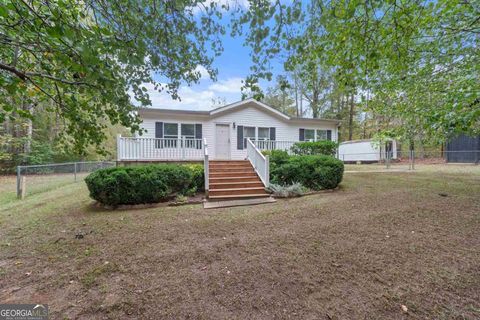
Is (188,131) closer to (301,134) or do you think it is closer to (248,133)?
(248,133)

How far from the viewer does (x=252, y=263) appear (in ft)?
9.19

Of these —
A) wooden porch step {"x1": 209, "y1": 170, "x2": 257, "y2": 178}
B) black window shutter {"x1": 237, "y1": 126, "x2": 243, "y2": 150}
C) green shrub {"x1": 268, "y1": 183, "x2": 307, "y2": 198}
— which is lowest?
green shrub {"x1": 268, "y1": 183, "x2": 307, "y2": 198}

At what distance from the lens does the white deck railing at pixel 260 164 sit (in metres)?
7.20

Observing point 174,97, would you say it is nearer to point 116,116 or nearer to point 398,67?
point 116,116

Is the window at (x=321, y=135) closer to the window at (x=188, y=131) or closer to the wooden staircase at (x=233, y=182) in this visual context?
the wooden staircase at (x=233, y=182)

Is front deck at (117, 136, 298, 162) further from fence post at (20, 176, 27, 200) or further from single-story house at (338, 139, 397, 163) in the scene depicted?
single-story house at (338, 139, 397, 163)

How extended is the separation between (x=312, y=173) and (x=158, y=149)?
23.2 ft

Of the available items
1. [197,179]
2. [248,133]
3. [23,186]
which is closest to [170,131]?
[248,133]

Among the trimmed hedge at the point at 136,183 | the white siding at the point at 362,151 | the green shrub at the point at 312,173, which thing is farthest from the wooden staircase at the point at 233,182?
the white siding at the point at 362,151

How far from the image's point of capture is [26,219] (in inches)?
195

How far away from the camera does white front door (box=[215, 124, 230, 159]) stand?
39.4 feet

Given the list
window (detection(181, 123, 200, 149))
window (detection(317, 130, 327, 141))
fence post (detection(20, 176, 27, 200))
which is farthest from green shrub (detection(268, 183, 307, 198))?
fence post (detection(20, 176, 27, 200))

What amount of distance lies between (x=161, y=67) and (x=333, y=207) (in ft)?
16.2

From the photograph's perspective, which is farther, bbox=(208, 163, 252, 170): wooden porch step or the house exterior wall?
the house exterior wall
